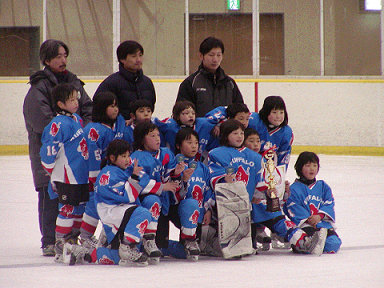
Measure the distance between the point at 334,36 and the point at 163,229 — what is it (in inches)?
310

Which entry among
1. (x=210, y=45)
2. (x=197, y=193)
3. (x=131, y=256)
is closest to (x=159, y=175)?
(x=197, y=193)

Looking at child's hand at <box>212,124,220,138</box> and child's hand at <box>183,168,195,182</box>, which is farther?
child's hand at <box>212,124,220,138</box>

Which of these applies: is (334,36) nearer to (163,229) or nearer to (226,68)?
(226,68)

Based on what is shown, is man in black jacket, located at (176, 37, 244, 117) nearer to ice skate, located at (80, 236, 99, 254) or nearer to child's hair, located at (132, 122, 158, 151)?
child's hair, located at (132, 122, 158, 151)

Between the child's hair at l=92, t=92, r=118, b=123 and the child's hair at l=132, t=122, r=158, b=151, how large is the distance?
198 mm

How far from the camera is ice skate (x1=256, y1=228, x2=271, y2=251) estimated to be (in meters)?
4.09

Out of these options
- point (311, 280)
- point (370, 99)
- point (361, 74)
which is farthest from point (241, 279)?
point (361, 74)

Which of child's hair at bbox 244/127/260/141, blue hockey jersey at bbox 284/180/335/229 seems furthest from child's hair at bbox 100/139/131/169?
blue hockey jersey at bbox 284/180/335/229

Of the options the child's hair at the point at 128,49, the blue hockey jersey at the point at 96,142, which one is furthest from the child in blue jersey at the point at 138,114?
the child's hair at the point at 128,49

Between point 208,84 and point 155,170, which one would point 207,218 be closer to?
point 155,170

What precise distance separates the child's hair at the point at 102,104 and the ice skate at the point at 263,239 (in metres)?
1.20

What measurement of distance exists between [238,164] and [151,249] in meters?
0.76

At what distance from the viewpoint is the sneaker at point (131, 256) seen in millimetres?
3523

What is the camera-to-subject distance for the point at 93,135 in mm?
3814
